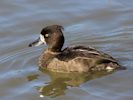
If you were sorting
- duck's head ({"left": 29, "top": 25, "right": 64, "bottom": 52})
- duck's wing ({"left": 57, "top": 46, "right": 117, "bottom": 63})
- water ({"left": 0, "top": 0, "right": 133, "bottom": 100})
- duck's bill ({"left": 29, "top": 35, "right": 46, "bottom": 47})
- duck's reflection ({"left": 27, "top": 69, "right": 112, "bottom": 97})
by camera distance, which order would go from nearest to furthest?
water ({"left": 0, "top": 0, "right": 133, "bottom": 100})
duck's reflection ({"left": 27, "top": 69, "right": 112, "bottom": 97})
duck's wing ({"left": 57, "top": 46, "right": 117, "bottom": 63})
duck's head ({"left": 29, "top": 25, "right": 64, "bottom": 52})
duck's bill ({"left": 29, "top": 35, "right": 46, "bottom": 47})

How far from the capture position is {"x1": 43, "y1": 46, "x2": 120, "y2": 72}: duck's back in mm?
10297

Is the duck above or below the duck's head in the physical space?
below

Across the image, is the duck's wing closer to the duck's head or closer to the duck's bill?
the duck's head

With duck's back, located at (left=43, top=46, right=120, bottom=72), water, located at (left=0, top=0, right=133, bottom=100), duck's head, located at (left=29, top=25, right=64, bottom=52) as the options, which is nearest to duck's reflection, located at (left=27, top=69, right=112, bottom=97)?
water, located at (left=0, top=0, right=133, bottom=100)

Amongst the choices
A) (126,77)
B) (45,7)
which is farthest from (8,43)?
(126,77)

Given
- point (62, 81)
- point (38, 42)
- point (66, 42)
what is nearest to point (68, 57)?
point (62, 81)

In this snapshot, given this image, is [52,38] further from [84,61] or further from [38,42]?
[84,61]

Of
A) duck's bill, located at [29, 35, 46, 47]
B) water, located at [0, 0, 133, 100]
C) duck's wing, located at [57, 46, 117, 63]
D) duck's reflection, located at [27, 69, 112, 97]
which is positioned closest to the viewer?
water, located at [0, 0, 133, 100]

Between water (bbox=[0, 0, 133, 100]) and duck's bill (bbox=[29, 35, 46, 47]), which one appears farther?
duck's bill (bbox=[29, 35, 46, 47])

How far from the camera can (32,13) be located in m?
12.8

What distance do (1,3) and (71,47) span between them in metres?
3.30

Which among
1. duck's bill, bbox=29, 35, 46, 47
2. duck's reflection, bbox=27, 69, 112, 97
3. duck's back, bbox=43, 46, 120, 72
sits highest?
duck's bill, bbox=29, 35, 46, 47

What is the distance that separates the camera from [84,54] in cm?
1039

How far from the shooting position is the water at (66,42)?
9594 millimetres
